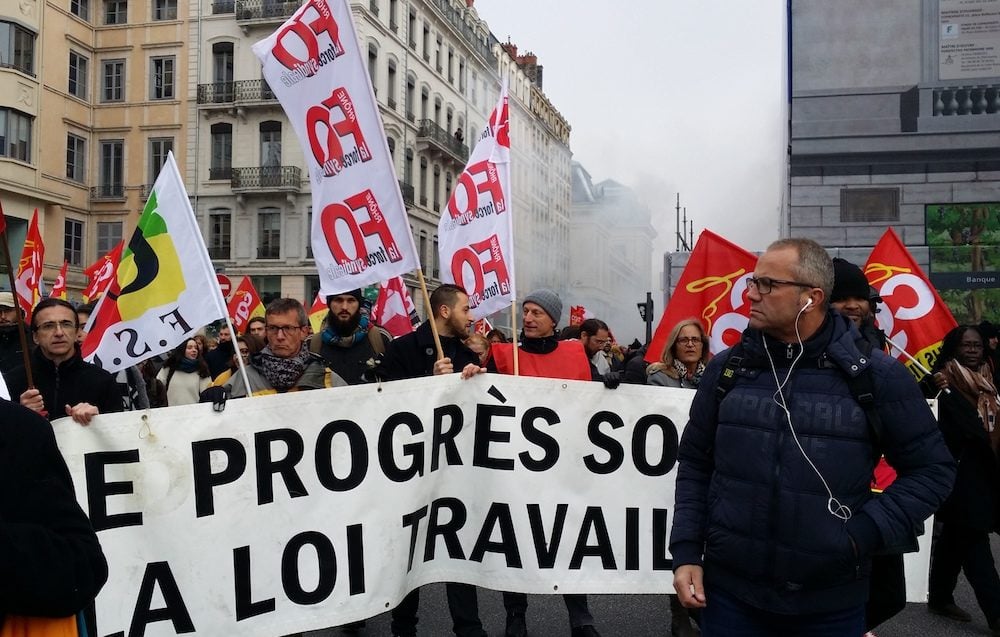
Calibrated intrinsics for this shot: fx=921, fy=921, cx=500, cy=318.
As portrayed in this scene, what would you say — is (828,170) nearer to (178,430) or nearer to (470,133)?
(178,430)

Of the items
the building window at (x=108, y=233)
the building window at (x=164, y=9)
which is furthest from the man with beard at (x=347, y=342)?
the building window at (x=164, y=9)

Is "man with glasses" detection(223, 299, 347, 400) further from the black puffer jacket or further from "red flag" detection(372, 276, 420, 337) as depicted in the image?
"red flag" detection(372, 276, 420, 337)

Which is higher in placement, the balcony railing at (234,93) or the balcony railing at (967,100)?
the balcony railing at (234,93)

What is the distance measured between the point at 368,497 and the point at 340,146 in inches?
76.7

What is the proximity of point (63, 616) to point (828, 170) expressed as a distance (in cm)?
2135

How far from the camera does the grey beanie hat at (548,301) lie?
5500 mm

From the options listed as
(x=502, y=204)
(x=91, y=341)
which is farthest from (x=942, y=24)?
(x=91, y=341)

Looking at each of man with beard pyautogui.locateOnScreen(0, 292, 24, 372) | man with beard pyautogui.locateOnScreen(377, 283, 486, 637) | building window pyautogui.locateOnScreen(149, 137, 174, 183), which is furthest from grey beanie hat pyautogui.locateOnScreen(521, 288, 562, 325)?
building window pyautogui.locateOnScreen(149, 137, 174, 183)

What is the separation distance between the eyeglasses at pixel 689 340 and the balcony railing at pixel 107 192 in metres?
36.9

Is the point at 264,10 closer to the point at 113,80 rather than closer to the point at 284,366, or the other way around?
the point at 113,80

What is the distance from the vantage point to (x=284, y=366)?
4.89 m

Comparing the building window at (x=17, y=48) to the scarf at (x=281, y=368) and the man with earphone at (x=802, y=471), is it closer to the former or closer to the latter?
the scarf at (x=281, y=368)

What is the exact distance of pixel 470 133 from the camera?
5234 centimetres

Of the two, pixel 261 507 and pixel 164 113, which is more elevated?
pixel 164 113
